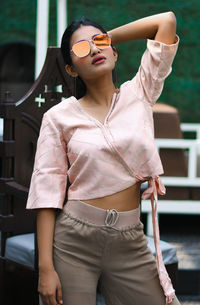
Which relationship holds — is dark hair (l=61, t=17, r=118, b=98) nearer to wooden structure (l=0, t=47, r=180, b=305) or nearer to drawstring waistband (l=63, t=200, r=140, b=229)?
drawstring waistband (l=63, t=200, r=140, b=229)

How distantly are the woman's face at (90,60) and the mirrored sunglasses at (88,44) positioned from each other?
0.04 feet

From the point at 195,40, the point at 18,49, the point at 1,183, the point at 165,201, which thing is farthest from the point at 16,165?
the point at 18,49

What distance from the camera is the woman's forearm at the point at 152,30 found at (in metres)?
2.17

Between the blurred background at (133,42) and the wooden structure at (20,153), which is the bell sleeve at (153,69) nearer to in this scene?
the wooden structure at (20,153)

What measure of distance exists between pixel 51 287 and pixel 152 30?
952 millimetres

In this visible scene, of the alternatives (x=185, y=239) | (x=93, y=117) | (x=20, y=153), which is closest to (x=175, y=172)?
(x=185, y=239)

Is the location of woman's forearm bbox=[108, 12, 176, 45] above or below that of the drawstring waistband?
above

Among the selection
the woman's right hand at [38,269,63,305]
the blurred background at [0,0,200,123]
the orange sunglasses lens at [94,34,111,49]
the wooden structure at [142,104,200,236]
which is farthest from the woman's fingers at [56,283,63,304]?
the blurred background at [0,0,200,123]

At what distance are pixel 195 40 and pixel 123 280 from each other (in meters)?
7.19

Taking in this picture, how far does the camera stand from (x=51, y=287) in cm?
203

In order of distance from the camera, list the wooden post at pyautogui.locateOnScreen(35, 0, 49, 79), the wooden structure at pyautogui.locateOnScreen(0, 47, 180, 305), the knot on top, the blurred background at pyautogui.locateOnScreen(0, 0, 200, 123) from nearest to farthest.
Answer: the knot on top, the wooden structure at pyautogui.locateOnScreen(0, 47, 180, 305), the wooden post at pyautogui.locateOnScreen(35, 0, 49, 79), the blurred background at pyautogui.locateOnScreen(0, 0, 200, 123)

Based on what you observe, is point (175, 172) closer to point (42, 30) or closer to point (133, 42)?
point (42, 30)

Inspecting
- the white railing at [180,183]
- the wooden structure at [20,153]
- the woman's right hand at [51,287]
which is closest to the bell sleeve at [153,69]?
the woman's right hand at [51,287]

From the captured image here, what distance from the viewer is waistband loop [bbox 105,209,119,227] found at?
6.66ft
